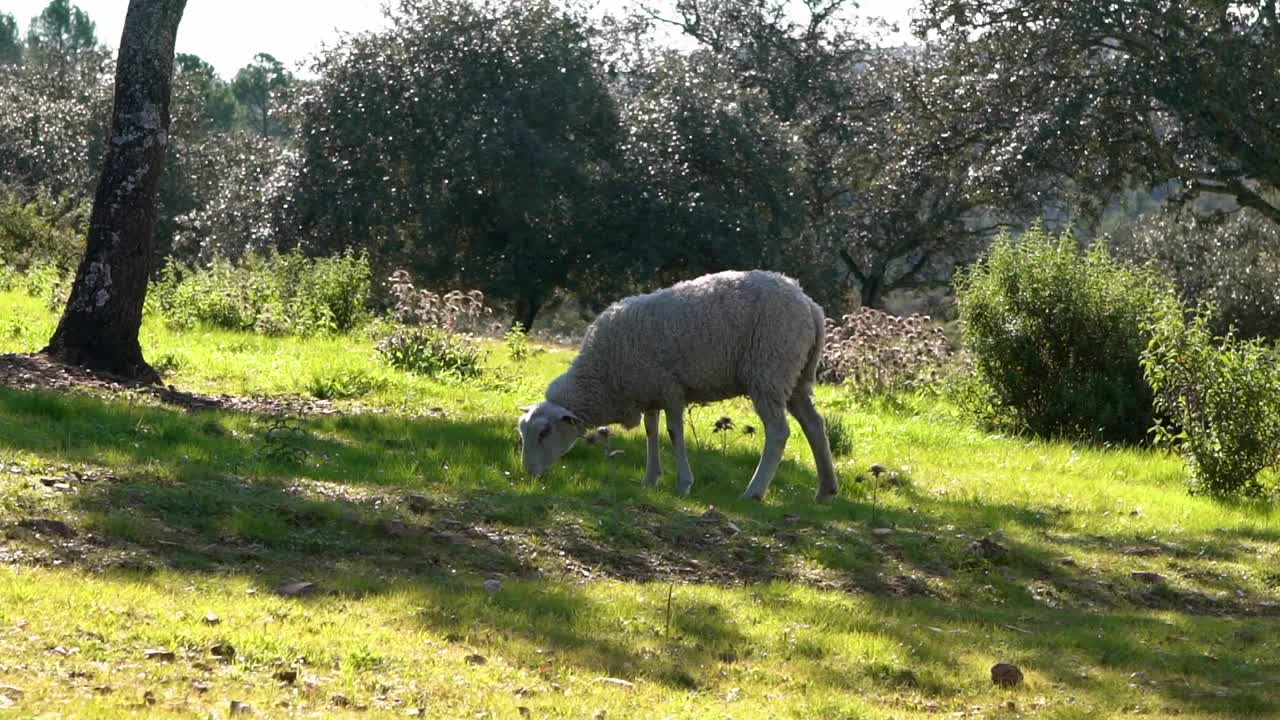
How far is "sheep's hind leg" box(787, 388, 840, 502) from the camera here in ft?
40.4

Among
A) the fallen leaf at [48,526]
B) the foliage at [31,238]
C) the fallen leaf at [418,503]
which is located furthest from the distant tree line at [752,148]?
the fallen leaf at [48,526]

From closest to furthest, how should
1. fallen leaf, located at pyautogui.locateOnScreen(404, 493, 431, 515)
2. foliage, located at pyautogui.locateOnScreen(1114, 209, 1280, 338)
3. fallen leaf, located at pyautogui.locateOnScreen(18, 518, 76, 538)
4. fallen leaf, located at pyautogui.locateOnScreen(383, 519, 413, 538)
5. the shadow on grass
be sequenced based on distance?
the shadow on grass
fallen leaf, located at pyautogui.locateOnScreen(18, 518, 76, 538)
fallen leaf, located at pyautogui.locateOnScreen(383, 519, 413, 538)
fallen leaf, located at pyautogui.locateOnScreen(404, 493, 431, 515)
foliage, located at pyautogui.locateOnScreen(1114, 209, 1280, 338)

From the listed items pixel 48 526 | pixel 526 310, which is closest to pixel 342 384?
pixel 48 526

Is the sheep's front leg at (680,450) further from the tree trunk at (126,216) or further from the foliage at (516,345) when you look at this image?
the foliage at (516,345)

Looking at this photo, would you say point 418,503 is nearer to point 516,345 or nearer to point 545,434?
point 545,434

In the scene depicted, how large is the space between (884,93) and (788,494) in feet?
89.2

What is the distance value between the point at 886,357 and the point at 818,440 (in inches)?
327

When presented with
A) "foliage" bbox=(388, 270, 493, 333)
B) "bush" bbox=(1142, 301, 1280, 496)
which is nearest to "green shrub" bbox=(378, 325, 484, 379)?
"foliage" bbox=(388, 270, 493, 333)

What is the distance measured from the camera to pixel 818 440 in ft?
40.4

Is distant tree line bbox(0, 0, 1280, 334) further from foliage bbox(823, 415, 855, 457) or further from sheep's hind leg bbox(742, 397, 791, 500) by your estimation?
sheep's hind leg bbox(742, 397, 791, 500)

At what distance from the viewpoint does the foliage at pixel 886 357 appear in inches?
799

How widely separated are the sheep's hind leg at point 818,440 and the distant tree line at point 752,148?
12.8m

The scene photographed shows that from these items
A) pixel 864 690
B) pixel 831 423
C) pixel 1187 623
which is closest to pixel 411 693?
pixel 864 690

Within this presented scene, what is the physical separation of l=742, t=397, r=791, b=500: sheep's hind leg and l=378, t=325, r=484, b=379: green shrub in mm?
6777
